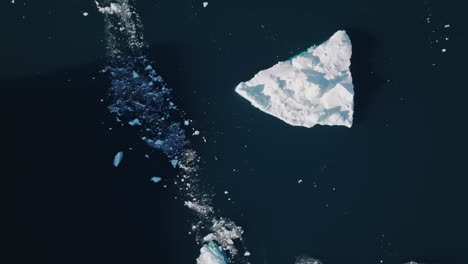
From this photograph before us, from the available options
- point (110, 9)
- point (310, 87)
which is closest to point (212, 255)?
point (310, 87)

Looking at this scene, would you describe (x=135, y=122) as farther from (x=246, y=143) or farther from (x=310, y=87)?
(x=310, y=87)

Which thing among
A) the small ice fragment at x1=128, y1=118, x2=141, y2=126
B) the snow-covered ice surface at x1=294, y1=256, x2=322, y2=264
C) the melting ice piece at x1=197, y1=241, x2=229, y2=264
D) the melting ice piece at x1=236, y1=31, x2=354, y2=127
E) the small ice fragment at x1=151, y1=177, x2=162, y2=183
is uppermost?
the melting ice piece at x1=236, y1=31, x2=354, y2=127

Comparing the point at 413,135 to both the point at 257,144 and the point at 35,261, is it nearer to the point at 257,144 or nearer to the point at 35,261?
the point at 257,144

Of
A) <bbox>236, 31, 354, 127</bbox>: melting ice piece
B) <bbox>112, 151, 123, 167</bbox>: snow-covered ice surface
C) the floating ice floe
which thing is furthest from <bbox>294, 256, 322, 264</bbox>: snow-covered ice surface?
the floating ice floe

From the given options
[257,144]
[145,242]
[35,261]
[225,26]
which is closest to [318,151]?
[257,144]

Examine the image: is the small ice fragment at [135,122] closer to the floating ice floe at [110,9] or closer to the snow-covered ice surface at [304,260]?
the floating ice floe at [110,9]

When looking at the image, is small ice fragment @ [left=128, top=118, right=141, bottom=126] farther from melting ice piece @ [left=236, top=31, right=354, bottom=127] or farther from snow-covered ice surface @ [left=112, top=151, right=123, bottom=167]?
melting ice piece @ [left=236, top=31, right=354, bottom=127]

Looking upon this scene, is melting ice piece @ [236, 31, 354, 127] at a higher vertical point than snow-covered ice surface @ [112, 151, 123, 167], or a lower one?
higher
